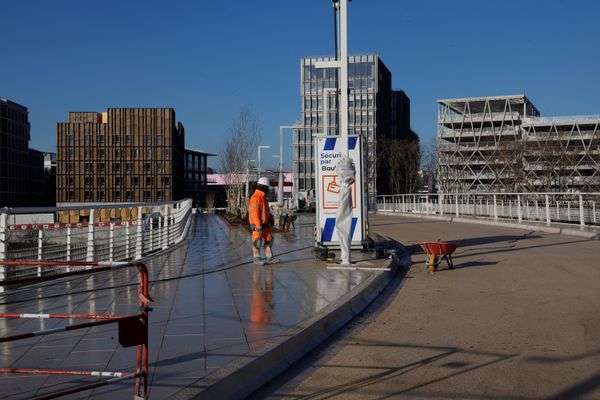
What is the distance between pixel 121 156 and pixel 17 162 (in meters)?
23.7

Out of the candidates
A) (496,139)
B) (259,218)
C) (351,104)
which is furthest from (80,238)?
(351,104)

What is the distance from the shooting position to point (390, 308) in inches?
346

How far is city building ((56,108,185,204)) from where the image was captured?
9725 cm

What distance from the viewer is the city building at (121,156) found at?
97.2 metres

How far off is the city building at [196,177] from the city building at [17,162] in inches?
1082

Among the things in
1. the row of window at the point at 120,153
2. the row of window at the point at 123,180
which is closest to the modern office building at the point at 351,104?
the row of window at the point at 123,180

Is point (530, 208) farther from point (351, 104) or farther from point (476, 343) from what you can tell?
point (351, 104)

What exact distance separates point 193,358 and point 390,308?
4.01m

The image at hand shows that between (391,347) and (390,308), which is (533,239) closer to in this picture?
(390,308)

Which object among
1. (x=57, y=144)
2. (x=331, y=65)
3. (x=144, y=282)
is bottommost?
(x=144, y=282)

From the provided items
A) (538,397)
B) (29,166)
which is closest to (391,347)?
(538,397)

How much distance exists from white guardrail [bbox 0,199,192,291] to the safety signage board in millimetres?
4138

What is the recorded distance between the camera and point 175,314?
295 inches

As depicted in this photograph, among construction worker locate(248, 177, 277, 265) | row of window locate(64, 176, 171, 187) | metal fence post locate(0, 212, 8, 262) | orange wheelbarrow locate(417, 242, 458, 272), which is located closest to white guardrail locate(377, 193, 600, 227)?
orange wheelbarrow locate(417, 242, 458, 272)
